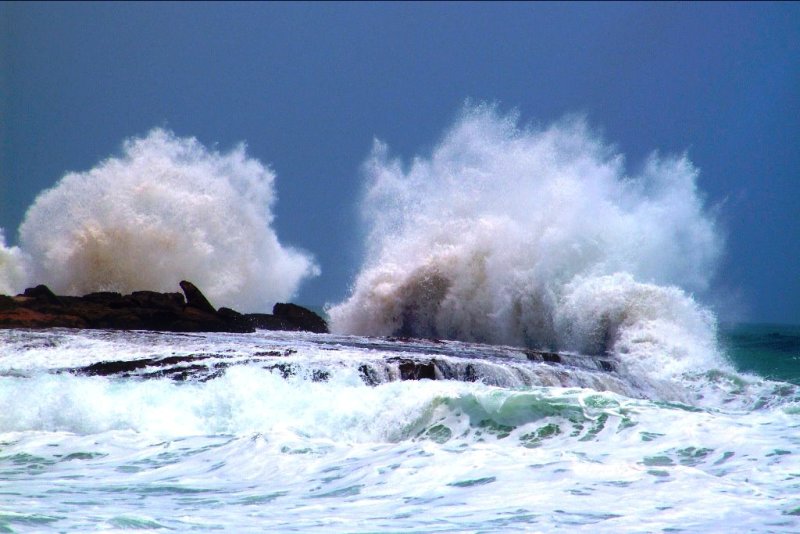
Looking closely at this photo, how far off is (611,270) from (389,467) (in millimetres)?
12768

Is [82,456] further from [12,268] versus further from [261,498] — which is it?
[12,268]

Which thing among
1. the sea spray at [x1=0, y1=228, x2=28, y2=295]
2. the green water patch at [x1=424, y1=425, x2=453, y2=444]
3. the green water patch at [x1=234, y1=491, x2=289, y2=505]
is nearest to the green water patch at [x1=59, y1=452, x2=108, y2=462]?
the green water patch at [x1=234, y1=491, x2=289, y2=505]

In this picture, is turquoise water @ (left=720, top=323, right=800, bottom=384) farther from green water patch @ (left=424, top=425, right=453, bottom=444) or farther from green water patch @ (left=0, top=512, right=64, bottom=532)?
green water patch @ (left=0, top=512, right=64, bottom=532)

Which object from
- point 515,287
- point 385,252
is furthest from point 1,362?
point 385,252

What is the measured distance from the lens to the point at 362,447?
21.9ft

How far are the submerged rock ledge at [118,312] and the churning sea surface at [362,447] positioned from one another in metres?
2.74

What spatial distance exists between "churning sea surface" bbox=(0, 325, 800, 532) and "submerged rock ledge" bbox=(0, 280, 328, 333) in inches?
108

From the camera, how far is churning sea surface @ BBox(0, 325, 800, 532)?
4.52 metres

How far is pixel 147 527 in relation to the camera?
4105 millimetres

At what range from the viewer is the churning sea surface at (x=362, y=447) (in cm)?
452

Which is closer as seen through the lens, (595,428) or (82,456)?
(82,456)

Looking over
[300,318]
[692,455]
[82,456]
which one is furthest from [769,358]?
[82,456]

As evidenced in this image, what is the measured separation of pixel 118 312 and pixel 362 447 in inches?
385

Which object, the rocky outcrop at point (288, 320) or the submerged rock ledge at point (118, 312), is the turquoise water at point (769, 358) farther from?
the submerged rock ledge at point (118, 312)
